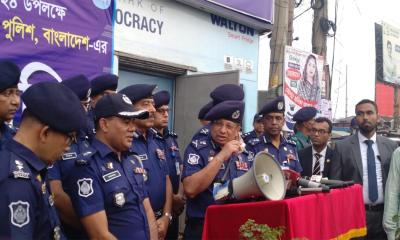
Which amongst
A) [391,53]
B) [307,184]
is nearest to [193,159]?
[307,184]

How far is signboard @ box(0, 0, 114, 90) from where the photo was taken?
4453mm

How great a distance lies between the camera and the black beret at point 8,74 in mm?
2459

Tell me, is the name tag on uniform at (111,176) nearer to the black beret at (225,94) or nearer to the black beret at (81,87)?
the black beret at (81,87)

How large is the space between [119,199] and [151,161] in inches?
42.0

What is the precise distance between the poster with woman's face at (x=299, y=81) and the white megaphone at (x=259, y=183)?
409 cm

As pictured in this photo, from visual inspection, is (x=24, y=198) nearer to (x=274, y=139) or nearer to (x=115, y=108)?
(x=115, y=108)

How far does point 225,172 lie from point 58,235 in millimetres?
Answer: 1691

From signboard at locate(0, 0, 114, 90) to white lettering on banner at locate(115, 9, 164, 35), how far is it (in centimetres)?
20

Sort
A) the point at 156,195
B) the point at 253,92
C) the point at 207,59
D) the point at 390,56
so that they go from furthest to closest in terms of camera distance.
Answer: the point at 390,56
the point at 253,92
the point at 207,59
the point at 156,195

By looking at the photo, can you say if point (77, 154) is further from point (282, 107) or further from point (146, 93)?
point (282, 107)

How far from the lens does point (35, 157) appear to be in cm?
181

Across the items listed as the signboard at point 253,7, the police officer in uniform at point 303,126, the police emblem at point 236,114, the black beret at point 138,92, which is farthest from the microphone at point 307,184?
the signboard at point 253,7

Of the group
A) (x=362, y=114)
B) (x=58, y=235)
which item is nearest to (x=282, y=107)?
(x=362, y=114)

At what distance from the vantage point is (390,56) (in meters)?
20.4
